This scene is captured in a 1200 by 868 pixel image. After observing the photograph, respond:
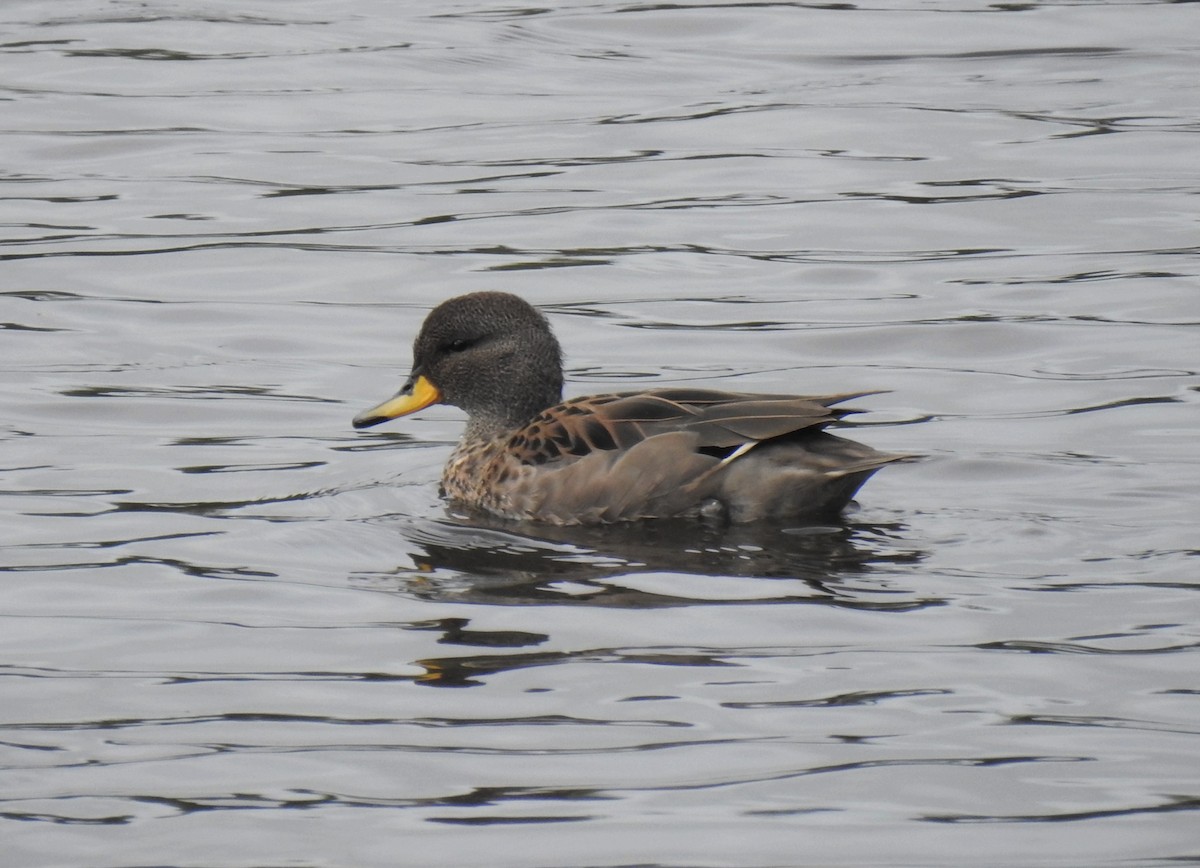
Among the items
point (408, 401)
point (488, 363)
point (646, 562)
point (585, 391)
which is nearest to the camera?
point (646, 562)

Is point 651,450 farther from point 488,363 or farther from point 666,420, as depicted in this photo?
point 488,363

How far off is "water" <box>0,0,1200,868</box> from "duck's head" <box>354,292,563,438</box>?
0.36m

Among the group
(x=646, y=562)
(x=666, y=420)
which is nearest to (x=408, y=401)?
(x=666, y=420)

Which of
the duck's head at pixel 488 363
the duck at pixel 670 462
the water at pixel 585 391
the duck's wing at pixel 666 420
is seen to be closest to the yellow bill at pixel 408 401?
the duck's head at pixel 488 363

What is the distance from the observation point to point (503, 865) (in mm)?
4973

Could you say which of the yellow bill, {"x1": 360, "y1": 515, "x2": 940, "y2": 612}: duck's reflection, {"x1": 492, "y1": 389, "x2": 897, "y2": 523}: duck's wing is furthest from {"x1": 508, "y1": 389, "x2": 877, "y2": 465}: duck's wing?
the yellow bill

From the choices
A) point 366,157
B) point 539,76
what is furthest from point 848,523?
point 539,76

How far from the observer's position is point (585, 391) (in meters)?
10.5

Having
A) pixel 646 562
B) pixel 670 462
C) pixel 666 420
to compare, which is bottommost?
pixel 646 562

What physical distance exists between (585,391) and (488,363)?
1.50 metres

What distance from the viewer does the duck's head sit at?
903 centimetres

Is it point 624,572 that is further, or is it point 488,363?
point 488,363

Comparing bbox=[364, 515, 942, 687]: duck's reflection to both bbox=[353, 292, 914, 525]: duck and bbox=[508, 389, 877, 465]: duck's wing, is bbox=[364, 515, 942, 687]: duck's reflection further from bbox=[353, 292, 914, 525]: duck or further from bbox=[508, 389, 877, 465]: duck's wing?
bbox=[508, 389, 877, 465]: duck's wing

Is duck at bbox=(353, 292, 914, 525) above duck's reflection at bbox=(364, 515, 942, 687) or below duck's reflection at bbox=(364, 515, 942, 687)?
above
